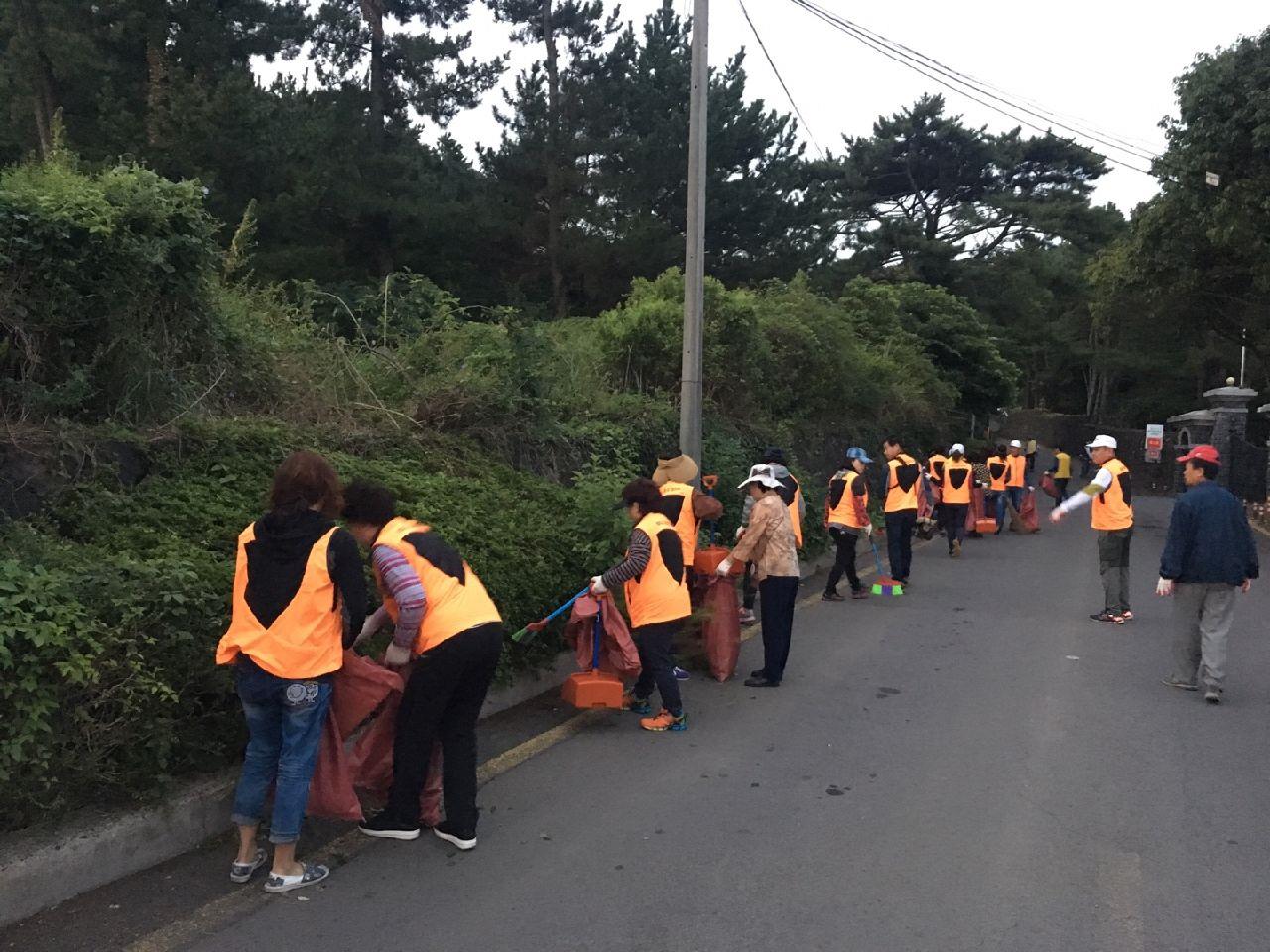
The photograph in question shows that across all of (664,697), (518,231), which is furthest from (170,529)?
(518,231)

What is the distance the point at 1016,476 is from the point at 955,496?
3582 millimetres

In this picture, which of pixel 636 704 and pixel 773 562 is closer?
pixel 636 704

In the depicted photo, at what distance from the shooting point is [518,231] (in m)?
28.0

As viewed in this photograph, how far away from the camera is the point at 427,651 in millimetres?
4582

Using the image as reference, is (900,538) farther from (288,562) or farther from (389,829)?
(288,562)

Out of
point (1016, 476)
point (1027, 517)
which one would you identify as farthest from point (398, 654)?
point (1027, 517)

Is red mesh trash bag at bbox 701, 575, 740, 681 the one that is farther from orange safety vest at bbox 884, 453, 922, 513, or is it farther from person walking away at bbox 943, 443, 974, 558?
person walking away at bbox 943, 443, 974, 558

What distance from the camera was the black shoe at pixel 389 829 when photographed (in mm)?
4793

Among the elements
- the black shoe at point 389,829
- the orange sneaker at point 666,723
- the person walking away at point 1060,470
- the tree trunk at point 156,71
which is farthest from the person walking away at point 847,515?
the tree trunk at point 156,71

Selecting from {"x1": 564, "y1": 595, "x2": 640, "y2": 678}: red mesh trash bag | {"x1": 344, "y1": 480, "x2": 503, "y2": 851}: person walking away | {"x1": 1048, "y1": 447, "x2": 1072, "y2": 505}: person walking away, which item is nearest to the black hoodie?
{"x1": 344, "y1": 480, "x2": 503, "y2": 851}: person walking away

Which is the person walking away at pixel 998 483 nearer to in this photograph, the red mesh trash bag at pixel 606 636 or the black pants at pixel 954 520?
the black pants at pixel 954 520

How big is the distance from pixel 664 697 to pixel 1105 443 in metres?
6.13

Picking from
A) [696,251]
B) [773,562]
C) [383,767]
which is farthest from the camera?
[696,251]

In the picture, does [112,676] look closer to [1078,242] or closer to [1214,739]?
[1214,739]
